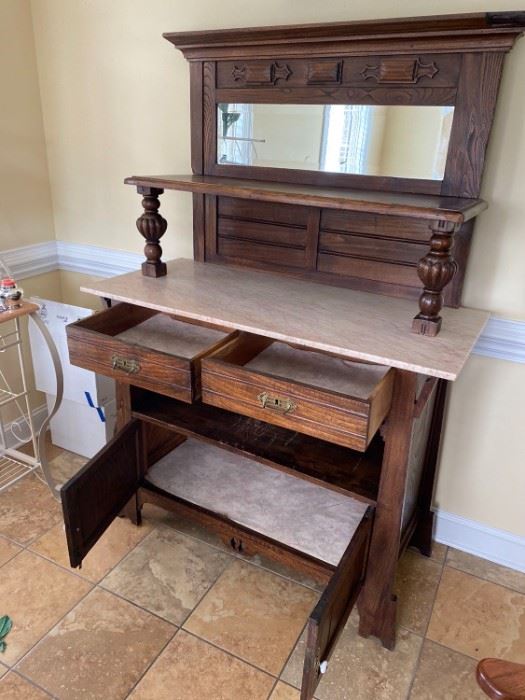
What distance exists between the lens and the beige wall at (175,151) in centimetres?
136

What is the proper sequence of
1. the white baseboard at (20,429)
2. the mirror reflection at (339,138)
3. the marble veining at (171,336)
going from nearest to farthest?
the mirror reflection at (339,138)
the marble veining at (171,336)
the white baseboard at (20,429)

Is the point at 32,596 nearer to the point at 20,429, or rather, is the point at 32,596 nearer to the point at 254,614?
the point at 254,614

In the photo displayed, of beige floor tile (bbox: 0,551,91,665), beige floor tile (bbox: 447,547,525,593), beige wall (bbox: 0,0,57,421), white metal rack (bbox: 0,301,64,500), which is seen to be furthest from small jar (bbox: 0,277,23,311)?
beige floor tile (bbox: 447,547,525,593)

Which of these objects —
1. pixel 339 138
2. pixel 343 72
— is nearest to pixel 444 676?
pixel 339 138

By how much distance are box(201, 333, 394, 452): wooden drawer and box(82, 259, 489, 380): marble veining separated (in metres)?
0.08

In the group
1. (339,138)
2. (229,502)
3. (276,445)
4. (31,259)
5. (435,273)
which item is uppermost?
(339,138)

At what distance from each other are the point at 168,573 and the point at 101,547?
0.25m

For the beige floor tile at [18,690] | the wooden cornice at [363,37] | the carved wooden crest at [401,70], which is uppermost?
the wooden cornice at [363,37]

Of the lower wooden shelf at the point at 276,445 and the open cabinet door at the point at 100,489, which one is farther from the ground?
the lower wooden shelf at the point at 276,445

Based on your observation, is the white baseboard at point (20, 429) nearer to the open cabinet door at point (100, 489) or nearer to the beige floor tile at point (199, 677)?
the open cabinet door at point (100, 489)

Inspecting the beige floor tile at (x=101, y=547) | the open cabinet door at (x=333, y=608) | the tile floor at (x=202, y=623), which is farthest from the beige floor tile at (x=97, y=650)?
the open cabinet door at (x=333, y=608)

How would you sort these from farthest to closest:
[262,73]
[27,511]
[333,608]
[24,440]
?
[24,440]
[27,511]
[262,73]
[333,608]

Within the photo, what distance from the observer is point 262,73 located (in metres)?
1.50

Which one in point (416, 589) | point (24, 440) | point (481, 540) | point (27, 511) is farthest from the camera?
point (24, 440)
